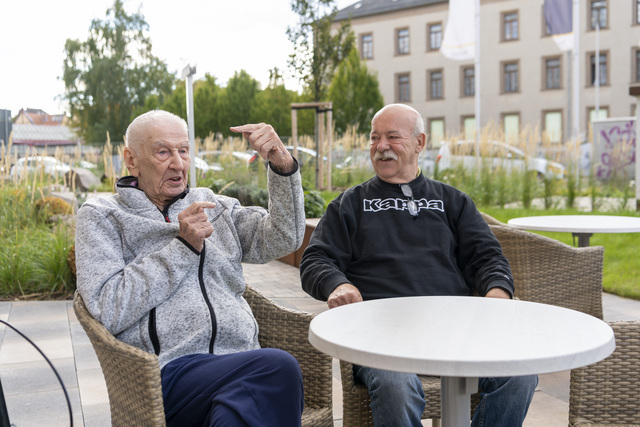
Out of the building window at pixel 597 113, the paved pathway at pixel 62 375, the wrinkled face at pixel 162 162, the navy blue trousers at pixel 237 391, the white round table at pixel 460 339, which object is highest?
the building window at pixel 597 113

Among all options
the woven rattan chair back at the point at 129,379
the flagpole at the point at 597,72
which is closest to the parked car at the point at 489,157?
the woven rattan chair back at the point at 129,379

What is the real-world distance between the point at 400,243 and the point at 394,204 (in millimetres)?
150

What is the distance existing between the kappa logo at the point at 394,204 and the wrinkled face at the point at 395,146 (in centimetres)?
12

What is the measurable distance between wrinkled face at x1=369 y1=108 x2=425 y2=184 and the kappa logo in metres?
0.12

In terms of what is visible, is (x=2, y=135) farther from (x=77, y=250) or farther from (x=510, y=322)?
(x=510, y=322)

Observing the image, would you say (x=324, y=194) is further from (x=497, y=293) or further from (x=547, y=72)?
(x=547, y=72)

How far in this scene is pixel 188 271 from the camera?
1980 mm

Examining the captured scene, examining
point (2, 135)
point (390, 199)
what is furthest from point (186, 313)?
point (2, 135)

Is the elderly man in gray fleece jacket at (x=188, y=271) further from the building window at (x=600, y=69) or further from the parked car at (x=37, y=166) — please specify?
the building window at (x=600, y=69)

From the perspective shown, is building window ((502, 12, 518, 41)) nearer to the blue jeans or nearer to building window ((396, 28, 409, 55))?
building window ((396, 28, 409, 55))

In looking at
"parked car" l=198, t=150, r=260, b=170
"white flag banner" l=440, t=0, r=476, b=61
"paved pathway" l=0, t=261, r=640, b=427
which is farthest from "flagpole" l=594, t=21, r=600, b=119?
"paved pathway" l=0, t=261, r=640, b=427

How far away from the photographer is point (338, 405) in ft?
9.54

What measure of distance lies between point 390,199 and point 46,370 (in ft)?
6.78

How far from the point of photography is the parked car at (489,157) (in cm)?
952
